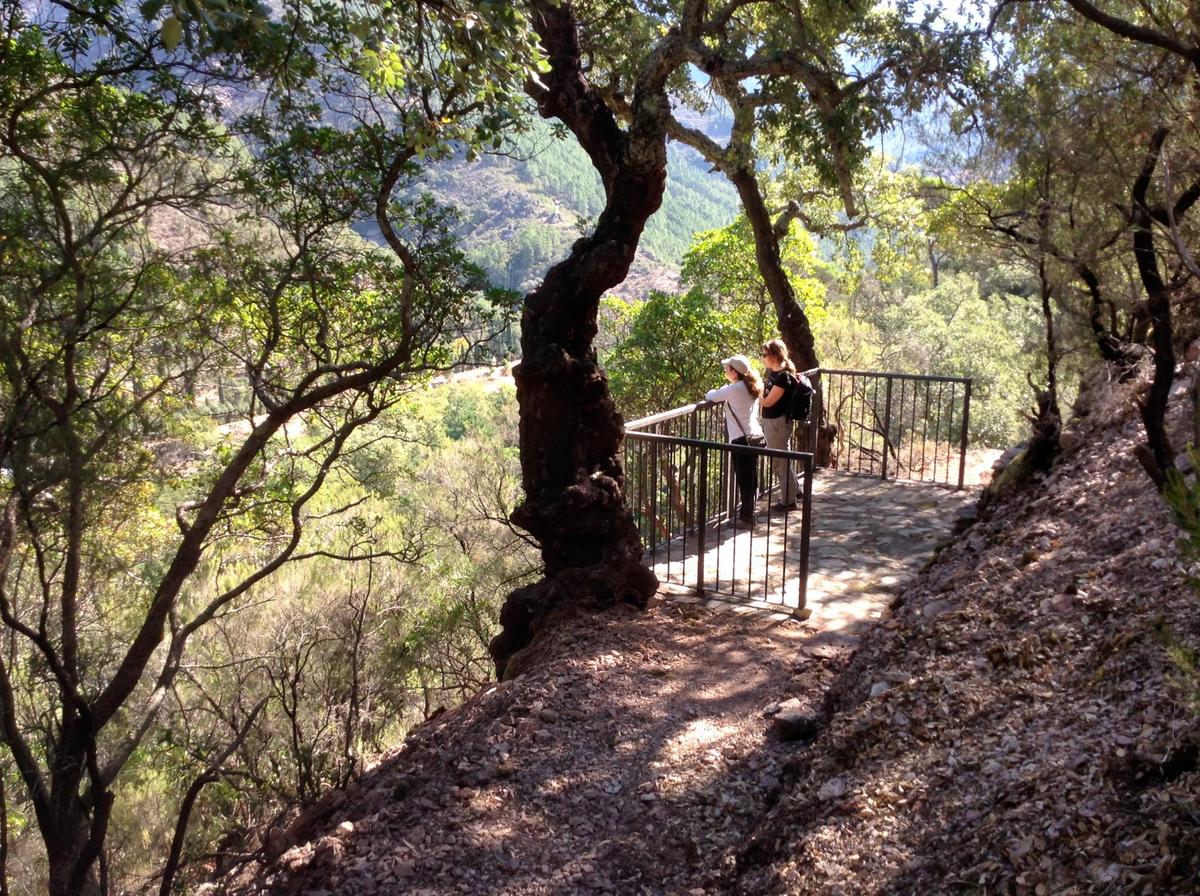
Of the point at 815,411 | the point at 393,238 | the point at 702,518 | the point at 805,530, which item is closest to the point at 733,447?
the point at 702,518

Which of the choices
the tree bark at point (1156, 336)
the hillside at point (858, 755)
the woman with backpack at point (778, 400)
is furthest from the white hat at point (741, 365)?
the tree bark at point (1156, 336)

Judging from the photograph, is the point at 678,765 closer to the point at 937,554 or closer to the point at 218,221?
the point at 937,554

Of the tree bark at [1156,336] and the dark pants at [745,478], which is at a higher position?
the tree bark at [1156,336]

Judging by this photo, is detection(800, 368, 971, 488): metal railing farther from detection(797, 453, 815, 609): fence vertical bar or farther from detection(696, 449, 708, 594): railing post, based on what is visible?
detection(797, 453, 815, 609): fence vertical bar

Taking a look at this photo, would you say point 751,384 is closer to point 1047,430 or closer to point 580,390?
point 580,390

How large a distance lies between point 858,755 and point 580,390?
361cm

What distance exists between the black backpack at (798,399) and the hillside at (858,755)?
251cm

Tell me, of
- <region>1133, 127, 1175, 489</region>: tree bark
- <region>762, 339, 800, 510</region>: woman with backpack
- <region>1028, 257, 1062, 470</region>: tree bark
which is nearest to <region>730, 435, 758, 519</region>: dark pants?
<region>762, 339, 800, 510</region>: woman with backpack

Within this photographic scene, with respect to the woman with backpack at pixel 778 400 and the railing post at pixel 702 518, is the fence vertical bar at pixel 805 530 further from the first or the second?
the woman with backpack at pixel 778 400

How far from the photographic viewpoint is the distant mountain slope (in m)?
44.6

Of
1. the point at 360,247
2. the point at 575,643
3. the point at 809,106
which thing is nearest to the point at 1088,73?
the point at 809,106

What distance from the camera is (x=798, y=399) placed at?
917 cm

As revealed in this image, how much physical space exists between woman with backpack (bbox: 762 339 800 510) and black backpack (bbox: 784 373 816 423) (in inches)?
0.6

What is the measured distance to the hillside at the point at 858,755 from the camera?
317 cm
